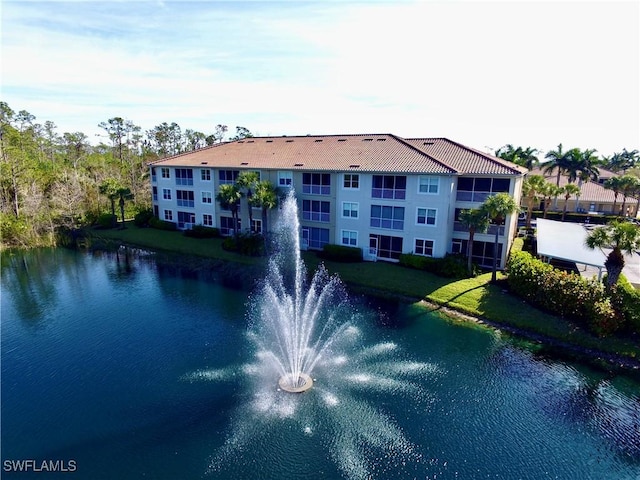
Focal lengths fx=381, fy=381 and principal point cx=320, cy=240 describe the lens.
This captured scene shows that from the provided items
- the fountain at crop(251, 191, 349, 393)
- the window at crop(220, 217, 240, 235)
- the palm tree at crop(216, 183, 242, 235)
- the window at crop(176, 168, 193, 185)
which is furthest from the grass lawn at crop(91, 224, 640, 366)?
the window at crop(176, 168, 193, 185)

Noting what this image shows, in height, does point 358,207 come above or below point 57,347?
above

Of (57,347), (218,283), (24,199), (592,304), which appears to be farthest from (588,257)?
(24,199)

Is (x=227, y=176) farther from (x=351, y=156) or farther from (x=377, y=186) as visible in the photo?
(x=377, y=186)

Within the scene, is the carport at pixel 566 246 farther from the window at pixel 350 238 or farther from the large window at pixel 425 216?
the window at pixel 350 238

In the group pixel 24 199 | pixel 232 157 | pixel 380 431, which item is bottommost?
pixel 380 431

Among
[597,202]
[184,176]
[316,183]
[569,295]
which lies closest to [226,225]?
[184,176]

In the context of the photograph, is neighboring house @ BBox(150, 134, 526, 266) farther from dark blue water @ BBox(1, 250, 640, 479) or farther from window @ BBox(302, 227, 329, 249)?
dark blue water @ BBox(1, 250, 640, 479)

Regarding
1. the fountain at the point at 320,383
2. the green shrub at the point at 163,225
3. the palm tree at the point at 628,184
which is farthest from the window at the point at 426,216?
the palm tree at the point at 628,184

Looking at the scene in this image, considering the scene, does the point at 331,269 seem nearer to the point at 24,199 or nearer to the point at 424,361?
the point at 424,361
